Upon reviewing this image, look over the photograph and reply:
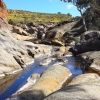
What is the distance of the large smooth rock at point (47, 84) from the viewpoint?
15.7m

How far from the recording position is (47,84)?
752 inches

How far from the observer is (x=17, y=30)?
67562 mm

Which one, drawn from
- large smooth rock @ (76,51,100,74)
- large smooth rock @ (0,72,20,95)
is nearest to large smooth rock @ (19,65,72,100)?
large smooth rock @ (0,72,20,95)

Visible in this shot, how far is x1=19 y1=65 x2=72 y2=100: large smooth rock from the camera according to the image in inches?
618

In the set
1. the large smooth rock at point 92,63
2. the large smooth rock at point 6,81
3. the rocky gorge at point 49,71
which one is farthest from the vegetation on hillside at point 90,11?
the large smooth rock at point 6,81

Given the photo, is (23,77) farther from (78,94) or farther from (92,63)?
(78,94)

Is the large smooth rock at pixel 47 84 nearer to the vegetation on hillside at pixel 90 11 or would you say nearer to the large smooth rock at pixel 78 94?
the large smooth rock at pixel 78 94

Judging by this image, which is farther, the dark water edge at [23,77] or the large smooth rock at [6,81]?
the large smooth rock at [6,81]

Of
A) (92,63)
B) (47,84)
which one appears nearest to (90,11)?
(92,63)

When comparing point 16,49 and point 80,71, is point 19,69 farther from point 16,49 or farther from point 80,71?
point 80,71

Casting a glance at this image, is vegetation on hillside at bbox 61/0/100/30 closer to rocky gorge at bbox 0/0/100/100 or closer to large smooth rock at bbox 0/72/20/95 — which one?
rocky gorge at bbox 0/0/100/100

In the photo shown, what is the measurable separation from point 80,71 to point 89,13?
136 ft

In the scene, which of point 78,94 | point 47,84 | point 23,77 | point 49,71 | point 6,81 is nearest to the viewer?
point 78,94

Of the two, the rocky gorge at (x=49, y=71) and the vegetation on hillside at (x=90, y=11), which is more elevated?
the vegetation on hillside at (x=90, y=11)
